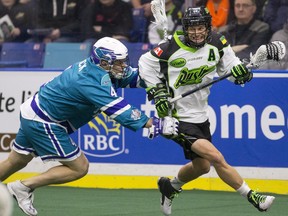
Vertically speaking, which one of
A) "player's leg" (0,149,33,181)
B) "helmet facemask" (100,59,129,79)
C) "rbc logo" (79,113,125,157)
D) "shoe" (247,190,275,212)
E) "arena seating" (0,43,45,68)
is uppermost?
"helmet facemask" (100,59,129,79)

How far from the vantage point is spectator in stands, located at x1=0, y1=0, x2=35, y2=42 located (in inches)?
437

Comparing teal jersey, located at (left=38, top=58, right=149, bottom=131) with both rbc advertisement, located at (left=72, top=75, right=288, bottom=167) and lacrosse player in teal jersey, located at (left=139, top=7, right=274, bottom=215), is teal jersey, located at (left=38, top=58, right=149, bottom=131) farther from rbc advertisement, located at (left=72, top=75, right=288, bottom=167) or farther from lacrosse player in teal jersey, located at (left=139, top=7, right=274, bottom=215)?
rbc advertisement, located at (left=72, top=75, right=288, bottom=167)

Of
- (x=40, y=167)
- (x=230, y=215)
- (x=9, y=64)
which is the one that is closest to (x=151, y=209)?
(x=230, y=215)

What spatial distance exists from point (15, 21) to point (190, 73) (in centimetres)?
356

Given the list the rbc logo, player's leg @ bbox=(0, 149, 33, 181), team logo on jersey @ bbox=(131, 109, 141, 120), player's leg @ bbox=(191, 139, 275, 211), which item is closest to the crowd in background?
the rbc logo

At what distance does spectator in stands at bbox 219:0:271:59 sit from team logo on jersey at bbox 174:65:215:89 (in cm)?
197

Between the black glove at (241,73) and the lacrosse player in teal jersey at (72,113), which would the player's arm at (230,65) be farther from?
the lacrosse player in teal jersey at (72,113)

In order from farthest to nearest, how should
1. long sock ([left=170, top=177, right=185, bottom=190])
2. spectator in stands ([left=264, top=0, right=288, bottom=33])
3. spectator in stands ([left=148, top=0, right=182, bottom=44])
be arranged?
spectator in stands ([left=148, top=0, right=182, bottom=44]), spectator in stands ([left=264, top=0, right=288, bottom=33]), long sock ([left=170, top=177, right=185, bottom=190])

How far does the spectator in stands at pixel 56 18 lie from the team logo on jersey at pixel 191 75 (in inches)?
122

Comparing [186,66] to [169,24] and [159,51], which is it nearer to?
[159,51]

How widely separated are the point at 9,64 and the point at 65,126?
334 cm

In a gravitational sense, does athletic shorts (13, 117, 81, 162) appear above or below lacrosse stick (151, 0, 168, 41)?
below

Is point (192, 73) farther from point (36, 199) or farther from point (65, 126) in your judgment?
point (36, 199)

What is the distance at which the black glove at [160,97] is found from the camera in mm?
8016
